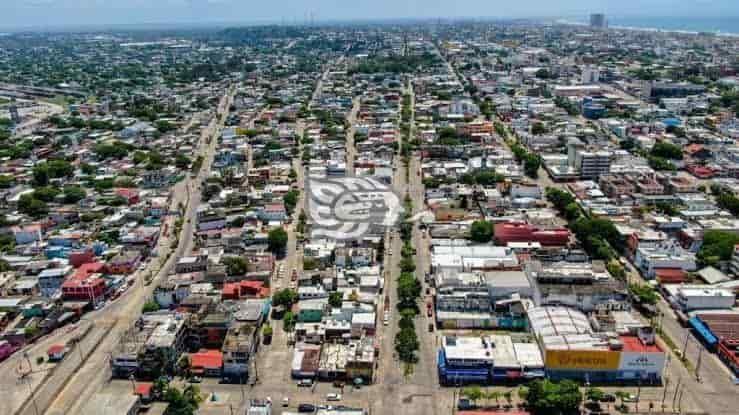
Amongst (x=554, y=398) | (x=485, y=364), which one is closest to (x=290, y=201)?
(x=485, y=364)

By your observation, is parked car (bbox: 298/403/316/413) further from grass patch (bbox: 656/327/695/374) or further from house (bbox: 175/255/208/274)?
grass patch (bbox: 656/327/695/374)

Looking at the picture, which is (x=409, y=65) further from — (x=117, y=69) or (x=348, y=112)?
(x=117, y=69)

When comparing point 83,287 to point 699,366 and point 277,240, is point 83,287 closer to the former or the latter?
point 277,240

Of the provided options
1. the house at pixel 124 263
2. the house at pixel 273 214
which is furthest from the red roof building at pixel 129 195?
the house at pixel 273 214

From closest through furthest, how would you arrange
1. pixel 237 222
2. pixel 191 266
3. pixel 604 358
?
pixel 604 358
pixel 191 266
pixel 237 222

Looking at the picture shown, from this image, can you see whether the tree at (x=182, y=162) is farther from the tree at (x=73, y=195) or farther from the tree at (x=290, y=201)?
the tree at (x=290, y=201)

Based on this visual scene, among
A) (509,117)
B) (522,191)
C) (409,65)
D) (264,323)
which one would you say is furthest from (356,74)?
(264,323)
